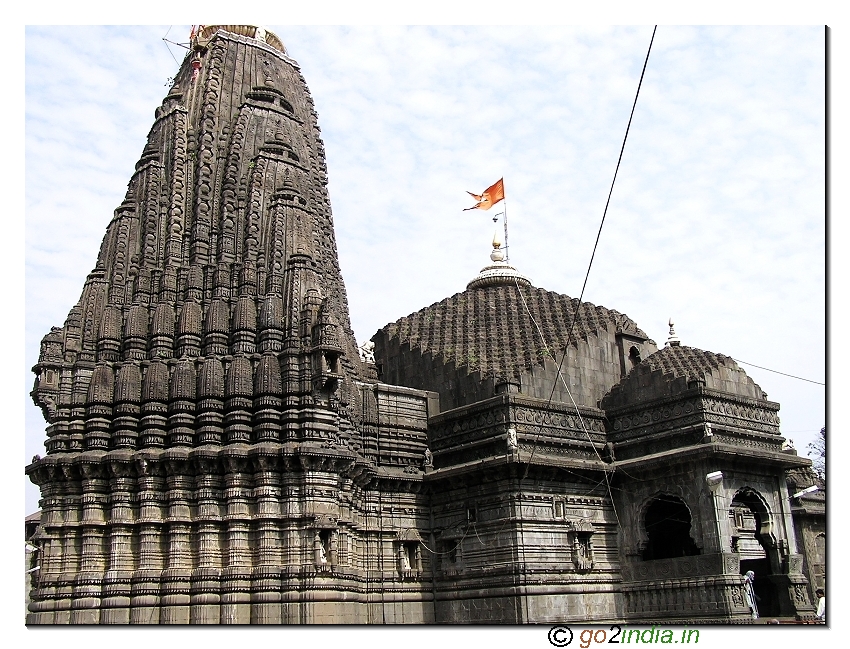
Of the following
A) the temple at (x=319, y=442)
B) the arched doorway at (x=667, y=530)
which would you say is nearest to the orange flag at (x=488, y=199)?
the temple at (x=319, y=442)

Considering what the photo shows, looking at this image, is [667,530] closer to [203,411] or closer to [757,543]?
[757,543]

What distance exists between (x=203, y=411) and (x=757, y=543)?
48.1ft

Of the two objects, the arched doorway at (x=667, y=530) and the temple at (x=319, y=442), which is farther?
the arched doorway at (x=667, y=530)

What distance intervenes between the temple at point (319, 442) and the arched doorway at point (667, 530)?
0.28 ft

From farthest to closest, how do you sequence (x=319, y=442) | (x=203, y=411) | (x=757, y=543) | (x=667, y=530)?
1. (x=667, y=530)
2. (x=757, y=543)
3. (x=203, y=411)
4. (x=319, y=442)

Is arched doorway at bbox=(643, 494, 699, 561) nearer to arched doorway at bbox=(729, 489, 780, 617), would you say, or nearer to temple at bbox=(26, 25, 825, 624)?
temple at bbox=(26, 25, 825, 624)

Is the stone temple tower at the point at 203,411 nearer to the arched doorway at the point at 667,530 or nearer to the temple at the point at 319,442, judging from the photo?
the temple at the point at 319,442

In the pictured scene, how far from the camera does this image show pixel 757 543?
25.1 m

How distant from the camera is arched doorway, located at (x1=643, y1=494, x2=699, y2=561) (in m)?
26.3

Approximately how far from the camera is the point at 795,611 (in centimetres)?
2411

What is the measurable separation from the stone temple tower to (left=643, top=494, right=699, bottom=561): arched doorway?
8.08 metres

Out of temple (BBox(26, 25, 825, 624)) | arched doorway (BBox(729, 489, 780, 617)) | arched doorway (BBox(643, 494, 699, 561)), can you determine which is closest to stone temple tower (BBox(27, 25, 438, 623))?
temple (BBox(26, 25, 825, 624))

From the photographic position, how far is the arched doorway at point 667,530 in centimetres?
2630

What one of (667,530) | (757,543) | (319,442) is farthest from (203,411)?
(757,543)
